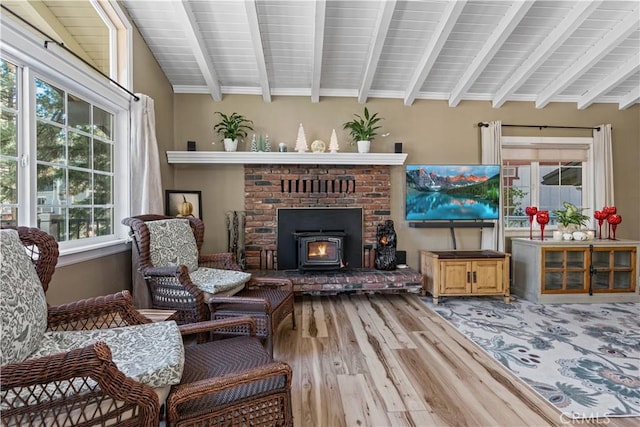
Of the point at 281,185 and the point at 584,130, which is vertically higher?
the point at 584,130

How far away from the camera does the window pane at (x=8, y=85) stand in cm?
178

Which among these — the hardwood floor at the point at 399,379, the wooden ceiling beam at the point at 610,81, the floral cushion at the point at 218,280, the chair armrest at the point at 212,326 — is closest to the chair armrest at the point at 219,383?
the chair armrest at the point at 212,326

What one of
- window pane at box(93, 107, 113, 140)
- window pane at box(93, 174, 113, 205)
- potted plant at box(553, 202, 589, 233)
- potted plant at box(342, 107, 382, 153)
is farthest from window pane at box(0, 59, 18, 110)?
potted plant at box(553, 202, 589, 233)

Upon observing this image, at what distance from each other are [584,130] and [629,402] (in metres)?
4.03

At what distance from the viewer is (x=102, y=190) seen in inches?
109

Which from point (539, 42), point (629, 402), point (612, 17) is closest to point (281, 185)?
point (539, 42)

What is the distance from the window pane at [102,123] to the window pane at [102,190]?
37 cm

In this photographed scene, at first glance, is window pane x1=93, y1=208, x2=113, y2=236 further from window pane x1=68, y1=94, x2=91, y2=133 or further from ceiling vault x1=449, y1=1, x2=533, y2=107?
ceiling vault x1=449, y1=1, x2=533, y2=107

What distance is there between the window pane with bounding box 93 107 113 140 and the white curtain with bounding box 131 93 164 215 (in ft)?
0.59

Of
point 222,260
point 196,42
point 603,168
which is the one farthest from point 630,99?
point 222,260

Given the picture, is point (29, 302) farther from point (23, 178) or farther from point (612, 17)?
point (612, 17)

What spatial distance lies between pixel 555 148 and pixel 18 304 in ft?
18.6

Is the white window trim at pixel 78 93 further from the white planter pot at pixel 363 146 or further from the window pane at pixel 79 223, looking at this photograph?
the white planter pot at pixel 363 146

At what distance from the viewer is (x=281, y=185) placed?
4.15 m
